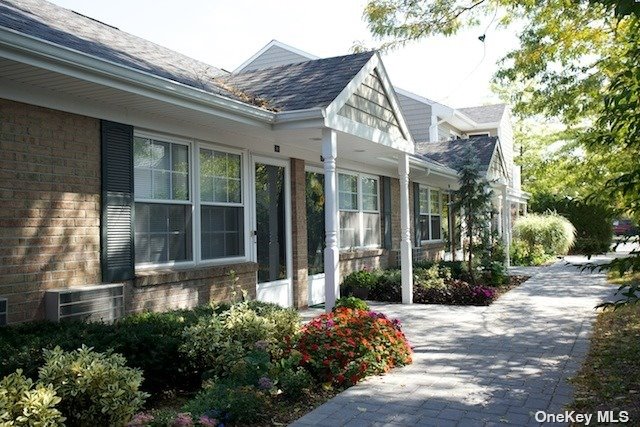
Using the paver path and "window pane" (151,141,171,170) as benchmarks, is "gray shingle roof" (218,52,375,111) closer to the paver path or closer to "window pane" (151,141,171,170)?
"window pane" (151,141,171,170)

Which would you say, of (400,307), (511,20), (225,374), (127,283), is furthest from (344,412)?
(511,20)

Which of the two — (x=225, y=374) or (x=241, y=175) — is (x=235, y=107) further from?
(x=225, y=374)

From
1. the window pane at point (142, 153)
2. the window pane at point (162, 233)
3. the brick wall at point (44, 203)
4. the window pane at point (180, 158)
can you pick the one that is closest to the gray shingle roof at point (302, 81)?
the window pane at point (180, 158)

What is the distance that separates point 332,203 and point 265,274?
220cm

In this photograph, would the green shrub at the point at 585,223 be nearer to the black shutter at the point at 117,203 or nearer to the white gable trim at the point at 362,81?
the white gable trim at the point at 362,81

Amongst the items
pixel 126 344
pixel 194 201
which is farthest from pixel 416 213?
pixel 126 344

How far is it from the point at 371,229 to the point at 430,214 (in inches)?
176

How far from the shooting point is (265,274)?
9.60 m

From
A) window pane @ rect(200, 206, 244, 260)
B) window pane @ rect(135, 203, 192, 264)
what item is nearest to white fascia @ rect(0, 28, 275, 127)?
window pane @ rect(135, 203, 192, 264)

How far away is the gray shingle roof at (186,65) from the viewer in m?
6.11

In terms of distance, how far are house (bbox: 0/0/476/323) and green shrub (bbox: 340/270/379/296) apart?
0.44 meters

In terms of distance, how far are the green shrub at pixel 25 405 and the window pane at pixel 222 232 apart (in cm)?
450

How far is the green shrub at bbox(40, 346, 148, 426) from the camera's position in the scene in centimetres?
384

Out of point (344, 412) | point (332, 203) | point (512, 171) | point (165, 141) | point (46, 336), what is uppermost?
point (512, 171)
